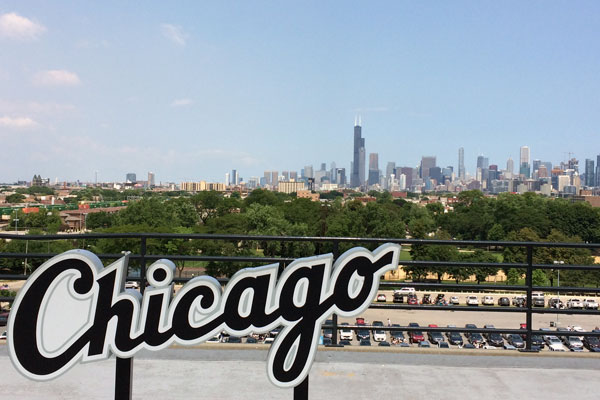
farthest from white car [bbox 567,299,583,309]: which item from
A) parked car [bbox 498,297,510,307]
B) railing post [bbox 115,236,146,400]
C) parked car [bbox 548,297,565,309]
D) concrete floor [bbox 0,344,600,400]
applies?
railing post [bbox 115,236,146,400]

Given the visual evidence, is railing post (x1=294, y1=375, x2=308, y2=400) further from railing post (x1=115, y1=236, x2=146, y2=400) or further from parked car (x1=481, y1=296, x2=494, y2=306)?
parked car (x1=481, y1=296, x2=494, y2=306)

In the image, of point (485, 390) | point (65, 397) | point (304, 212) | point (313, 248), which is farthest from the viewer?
point (304, 212)

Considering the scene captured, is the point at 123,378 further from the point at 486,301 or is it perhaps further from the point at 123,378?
the point at 486,301

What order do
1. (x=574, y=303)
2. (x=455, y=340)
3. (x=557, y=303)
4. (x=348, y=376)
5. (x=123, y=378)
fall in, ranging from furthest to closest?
(x=574, y=303) → (x=557, y=303) → (x=455, y=340) → (x=348, y=376) → (x=123, y=378)

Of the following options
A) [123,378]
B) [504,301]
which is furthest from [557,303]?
[123,378]

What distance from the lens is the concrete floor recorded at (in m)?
4.34

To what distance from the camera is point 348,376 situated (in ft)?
15.6

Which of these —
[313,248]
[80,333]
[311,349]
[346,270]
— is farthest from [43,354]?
[313,248]

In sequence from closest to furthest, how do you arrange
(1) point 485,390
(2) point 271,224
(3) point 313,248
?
(1) point 485,390 → (3) point 313,248 → (2) point 271,224

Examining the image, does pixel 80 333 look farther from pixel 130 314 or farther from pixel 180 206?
pixel 180 206

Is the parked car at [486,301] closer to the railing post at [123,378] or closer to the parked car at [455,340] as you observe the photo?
the parked car at [455,340]

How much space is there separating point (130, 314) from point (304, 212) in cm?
9719

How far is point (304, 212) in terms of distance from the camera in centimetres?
10056

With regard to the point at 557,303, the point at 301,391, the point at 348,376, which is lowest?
the point at 557,303
